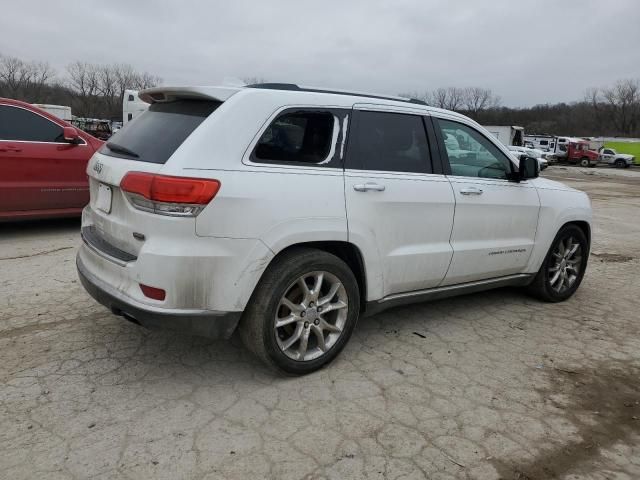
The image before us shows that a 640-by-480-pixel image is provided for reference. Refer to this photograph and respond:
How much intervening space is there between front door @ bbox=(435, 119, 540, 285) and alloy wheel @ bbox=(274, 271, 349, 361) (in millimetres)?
1073

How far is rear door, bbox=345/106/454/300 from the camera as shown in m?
3.35

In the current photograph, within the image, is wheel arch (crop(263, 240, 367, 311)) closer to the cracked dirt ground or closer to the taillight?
the cracked dirt ground

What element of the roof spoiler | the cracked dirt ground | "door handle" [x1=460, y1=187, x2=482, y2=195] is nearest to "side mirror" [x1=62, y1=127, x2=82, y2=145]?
the cracked dirt ground

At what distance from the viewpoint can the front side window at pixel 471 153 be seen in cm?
398

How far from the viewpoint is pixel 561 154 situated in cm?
4622

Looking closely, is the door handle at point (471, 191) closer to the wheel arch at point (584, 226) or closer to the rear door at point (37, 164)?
the wheel arch at point (584, 226)

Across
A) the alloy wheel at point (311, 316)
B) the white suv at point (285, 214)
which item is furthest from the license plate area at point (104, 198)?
the alloy wheel at point (311, 316)

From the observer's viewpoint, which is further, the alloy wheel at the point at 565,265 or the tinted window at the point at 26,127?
the tinted window at the point at 26,127

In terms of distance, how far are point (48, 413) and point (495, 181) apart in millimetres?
3522

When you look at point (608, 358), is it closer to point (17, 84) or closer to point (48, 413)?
point (48, 413)

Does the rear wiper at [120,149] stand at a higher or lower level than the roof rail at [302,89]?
lower

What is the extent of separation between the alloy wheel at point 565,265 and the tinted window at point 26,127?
630 centimetres

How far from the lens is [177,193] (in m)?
2.69

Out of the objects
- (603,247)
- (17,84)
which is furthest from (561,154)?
(17,84)
